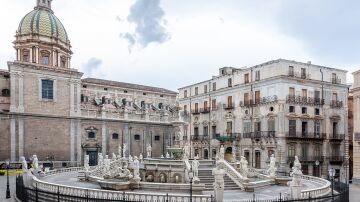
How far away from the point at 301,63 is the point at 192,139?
1893 centimetres

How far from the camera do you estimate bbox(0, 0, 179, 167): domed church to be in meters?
39.7

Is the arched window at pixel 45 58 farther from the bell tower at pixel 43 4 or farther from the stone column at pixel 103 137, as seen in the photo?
the stone column at pixel 103 137

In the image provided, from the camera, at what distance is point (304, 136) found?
37375 mm

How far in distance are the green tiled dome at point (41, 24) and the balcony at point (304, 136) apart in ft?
108

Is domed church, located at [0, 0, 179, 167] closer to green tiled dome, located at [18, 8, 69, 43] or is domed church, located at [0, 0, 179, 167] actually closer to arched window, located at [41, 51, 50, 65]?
green tiled dome, located at [18, 8, 69, 43]

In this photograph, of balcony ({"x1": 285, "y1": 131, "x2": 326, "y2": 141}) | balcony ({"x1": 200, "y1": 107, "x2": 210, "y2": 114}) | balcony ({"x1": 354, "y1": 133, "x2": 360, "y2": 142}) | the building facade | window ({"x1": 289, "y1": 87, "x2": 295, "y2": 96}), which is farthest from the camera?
balcony ({"x1": 200, "y1": 107, "x2": 210, "y2": 114})

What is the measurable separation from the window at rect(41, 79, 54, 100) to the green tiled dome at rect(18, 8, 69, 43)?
7.95 meters

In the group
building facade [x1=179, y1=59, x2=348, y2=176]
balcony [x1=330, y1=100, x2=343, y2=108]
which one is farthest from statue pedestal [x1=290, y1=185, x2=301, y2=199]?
balcony [x1=330, y1=100, x2=343, y2=108]

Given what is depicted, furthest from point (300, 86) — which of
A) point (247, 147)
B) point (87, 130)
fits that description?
point (87, 130)

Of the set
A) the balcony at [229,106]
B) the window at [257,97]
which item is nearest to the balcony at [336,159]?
the window at [257,97]

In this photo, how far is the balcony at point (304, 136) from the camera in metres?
36.6

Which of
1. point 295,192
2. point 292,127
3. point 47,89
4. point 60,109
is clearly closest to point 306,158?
→ point 292,127

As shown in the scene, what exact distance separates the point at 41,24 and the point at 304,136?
36.6 metres

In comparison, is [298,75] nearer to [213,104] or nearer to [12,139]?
[213,104]
